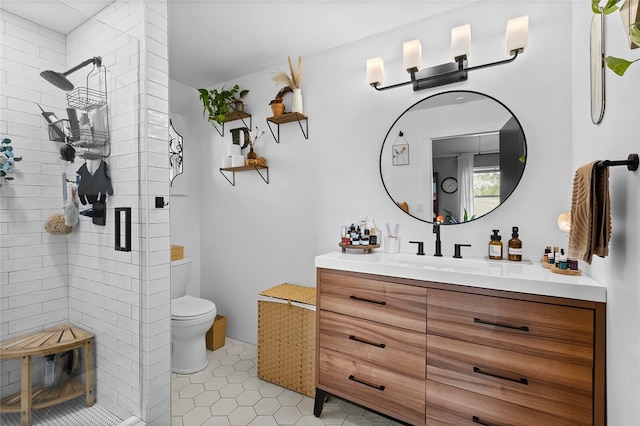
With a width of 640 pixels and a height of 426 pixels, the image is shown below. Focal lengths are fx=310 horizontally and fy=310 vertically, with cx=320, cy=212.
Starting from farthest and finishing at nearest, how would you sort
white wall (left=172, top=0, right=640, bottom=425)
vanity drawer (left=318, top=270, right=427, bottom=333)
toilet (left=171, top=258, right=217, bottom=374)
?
toilet (left=171, top=258, right=217, bottom=374), vanity drawer (left=318, top=270, right=427, bottom=333), white wall (left=172, top=0, right=640, bottom=425)

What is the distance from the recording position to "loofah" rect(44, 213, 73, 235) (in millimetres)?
1385

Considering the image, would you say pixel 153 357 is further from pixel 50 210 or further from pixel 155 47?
pixel 155 47

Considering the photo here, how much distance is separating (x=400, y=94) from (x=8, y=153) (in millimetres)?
2095

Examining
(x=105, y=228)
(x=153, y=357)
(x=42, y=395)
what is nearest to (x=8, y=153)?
(x=105, y=228)

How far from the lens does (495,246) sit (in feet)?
5.93

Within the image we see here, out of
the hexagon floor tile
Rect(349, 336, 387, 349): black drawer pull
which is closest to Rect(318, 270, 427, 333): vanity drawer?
Rect(349, 336, 387, 349): black drawer pull

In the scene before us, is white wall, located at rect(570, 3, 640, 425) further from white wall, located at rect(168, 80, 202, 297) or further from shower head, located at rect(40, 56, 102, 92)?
white wall, located at rect(168, 80, 202, 297)

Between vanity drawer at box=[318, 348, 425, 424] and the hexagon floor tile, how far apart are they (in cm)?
24

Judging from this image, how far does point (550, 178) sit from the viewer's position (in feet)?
5.64

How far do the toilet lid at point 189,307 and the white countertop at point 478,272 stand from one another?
1.13 m

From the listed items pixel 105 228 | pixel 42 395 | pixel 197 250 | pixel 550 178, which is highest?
pixel 550 178

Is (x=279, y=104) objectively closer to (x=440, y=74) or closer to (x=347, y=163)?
(x=347, y=163)

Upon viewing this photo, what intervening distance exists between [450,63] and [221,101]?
1895mm

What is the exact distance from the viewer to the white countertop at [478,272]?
1.25m
